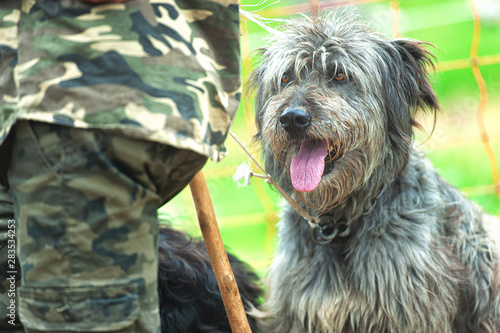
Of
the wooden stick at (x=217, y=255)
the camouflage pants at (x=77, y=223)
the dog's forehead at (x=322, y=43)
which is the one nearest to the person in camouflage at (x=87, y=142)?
the camouflage pants at (x=77, y=223)

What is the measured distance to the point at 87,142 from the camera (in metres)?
1.32

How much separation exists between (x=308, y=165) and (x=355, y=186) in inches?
10.2

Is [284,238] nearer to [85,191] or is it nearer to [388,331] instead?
[388,331]

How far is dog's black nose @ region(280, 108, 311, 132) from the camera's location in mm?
2420

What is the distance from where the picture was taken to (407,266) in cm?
256

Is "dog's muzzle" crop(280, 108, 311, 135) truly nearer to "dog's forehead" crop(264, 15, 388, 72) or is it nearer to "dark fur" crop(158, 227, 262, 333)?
"dog's forehead" crop(264, 15, 388, 72)

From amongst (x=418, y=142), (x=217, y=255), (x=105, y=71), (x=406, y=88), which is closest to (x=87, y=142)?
(x=105, y=71)

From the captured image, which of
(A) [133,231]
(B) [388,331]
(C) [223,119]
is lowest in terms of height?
(B) [388,331]

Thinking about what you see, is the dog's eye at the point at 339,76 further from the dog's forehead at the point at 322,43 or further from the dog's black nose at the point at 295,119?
the dog's black nose at the point at 295,119

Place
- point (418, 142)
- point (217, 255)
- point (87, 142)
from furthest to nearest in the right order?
1. point (418, 142)
2. point (217, 255)
3. point (87, 142)

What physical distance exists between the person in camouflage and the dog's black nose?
1051 millimetres

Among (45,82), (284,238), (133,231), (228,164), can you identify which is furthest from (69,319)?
(228,164)

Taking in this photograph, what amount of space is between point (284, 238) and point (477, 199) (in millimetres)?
2705

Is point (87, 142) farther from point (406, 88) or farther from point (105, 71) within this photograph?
point (406, 88)
